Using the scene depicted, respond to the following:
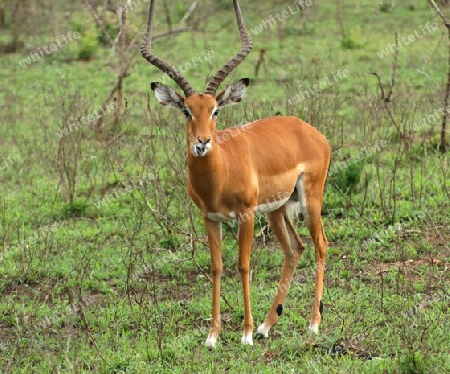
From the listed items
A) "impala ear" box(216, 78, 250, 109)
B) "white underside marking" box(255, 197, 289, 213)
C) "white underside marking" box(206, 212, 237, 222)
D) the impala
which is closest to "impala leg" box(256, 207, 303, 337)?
the impala

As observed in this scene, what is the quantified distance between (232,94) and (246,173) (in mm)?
528

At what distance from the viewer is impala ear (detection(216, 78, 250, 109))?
5.36 m

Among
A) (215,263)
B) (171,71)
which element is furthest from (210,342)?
(171,71)

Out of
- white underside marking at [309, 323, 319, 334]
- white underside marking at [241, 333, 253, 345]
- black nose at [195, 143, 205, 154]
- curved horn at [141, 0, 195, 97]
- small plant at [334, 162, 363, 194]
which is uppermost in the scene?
curved horn at [141, 0, 195, 97]

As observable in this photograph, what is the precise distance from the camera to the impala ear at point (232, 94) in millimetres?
5359

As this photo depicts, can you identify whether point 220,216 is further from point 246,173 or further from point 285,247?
point 285,247

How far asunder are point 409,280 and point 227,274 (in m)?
1.52

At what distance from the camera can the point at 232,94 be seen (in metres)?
5.41

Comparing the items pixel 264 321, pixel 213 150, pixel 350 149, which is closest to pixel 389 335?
pixel 264 321

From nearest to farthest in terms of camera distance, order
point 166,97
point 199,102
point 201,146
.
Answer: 1. point 201,146
2. point 199,102
3. point 166,97

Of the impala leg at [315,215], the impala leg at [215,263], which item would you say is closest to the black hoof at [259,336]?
the impala leg at [215,263]

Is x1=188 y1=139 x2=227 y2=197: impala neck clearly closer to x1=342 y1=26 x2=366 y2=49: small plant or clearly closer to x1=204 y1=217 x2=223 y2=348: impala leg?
x1=204 y1=217 x2=223 y2=348: impala leg

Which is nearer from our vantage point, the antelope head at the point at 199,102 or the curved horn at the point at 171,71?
the antelope head at the point at 199,102

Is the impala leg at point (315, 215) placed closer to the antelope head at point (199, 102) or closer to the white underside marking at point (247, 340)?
the white underside marking at point (247, 340)
